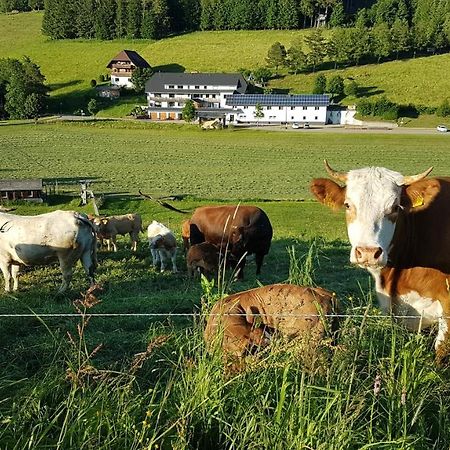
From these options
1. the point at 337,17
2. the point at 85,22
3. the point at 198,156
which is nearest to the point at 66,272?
the point at 198,156

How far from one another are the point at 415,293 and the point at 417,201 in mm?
1120

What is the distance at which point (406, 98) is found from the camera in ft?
282

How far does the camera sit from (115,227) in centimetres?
1498

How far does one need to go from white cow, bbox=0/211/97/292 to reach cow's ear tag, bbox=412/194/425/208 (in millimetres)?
6756

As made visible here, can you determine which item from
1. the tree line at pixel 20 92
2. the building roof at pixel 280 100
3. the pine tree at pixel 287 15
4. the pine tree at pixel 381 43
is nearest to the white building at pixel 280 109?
the building roof at pixel 280 100

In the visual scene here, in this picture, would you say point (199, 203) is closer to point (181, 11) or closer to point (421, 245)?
point (421, 245)

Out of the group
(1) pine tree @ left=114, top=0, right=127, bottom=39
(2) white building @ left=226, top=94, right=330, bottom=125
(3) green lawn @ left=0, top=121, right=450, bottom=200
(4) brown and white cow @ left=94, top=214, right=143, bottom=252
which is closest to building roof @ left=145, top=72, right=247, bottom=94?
(2) white building @ left=226, top=94, right=330, bottom=125

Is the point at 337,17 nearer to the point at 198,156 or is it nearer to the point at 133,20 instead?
the point at 133,20

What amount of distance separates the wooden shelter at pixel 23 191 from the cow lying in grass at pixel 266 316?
2379 cm

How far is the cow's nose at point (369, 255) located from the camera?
4816mm

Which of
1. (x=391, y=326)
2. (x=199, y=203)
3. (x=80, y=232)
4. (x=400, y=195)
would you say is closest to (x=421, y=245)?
(x=400, y=195)

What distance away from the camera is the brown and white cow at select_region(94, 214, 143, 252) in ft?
48.5

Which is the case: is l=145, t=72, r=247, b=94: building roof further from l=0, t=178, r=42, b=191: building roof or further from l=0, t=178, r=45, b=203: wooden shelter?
l=0, t=178, r=45, b=203: wooden shelter

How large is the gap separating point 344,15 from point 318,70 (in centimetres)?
4850
